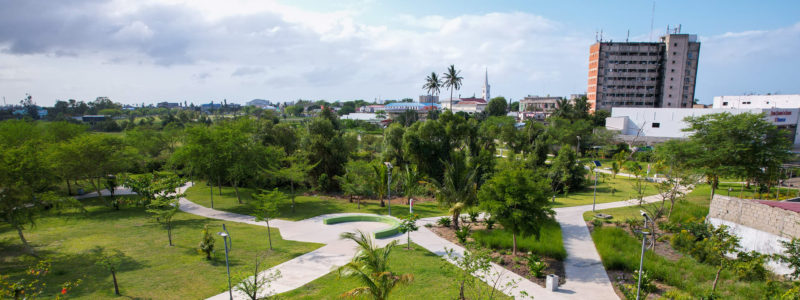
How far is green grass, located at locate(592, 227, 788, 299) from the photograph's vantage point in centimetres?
1248

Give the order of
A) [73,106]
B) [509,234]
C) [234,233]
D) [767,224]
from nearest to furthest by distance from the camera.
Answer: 1. [767,224]
2. [509,234]
3. [234,233]
4. [73,106]

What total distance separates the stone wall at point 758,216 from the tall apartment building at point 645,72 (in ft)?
241

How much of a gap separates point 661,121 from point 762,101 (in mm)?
34348

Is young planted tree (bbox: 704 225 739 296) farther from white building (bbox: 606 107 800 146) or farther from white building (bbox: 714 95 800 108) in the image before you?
white building (bbox: 714 95 800 108)

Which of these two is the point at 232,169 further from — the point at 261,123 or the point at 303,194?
the point at 261,123

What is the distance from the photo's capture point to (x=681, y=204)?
22000 mm

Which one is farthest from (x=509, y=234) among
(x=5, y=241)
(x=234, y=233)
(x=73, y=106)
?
(x=73, y=106)

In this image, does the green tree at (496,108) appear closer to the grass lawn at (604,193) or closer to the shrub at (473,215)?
the grass lawn at (604,193)

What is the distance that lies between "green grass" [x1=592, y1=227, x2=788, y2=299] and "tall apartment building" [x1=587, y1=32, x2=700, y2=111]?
7697 cm

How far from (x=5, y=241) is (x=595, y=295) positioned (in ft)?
91.0

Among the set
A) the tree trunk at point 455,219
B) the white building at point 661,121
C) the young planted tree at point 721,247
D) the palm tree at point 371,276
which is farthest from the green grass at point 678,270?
the white building at point 661,121

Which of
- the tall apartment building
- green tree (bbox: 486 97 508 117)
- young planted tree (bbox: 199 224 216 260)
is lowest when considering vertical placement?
young planted tree (bbox: 199 224 216 260)

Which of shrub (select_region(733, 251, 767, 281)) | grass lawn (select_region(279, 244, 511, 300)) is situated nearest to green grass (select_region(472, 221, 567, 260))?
grass lawn (select_region(279, 244, 511, 300))

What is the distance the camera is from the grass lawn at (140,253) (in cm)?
1373
